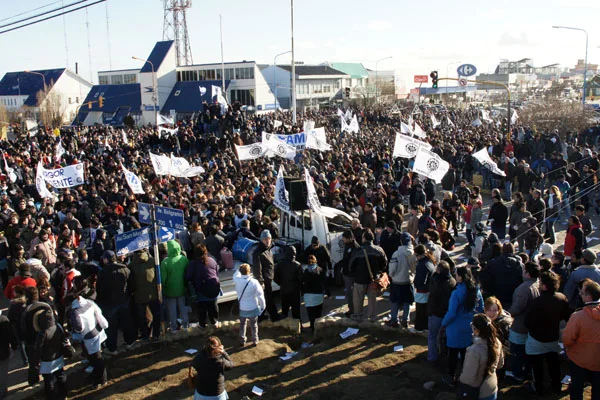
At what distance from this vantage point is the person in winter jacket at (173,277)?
9000 millimetres

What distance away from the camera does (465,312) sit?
681 cm

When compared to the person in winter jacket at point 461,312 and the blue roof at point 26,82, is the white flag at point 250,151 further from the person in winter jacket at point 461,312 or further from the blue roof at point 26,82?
the blue roof at point 26,82

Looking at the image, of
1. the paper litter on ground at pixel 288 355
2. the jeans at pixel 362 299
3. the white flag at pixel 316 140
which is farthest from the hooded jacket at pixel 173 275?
the white flag at pixel 316 140

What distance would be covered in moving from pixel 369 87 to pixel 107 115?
40.0 metres

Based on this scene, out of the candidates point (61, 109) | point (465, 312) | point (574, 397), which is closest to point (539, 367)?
point (574, 397)

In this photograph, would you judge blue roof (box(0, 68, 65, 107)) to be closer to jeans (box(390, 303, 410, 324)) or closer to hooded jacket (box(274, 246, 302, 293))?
hooded jacket (box(274, 246, 302, 293))

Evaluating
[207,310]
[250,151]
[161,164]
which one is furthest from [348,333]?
[250,151]

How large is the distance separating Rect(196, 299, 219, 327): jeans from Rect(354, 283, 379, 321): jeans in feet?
7.93

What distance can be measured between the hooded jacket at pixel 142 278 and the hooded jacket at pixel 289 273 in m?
2.06

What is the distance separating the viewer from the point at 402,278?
8.85 meters

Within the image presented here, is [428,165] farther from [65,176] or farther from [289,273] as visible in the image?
[65,176]

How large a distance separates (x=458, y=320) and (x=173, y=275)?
15.3 ft

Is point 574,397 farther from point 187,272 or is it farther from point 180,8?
point 180,8

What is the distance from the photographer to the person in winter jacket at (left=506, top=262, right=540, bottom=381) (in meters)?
6.89
